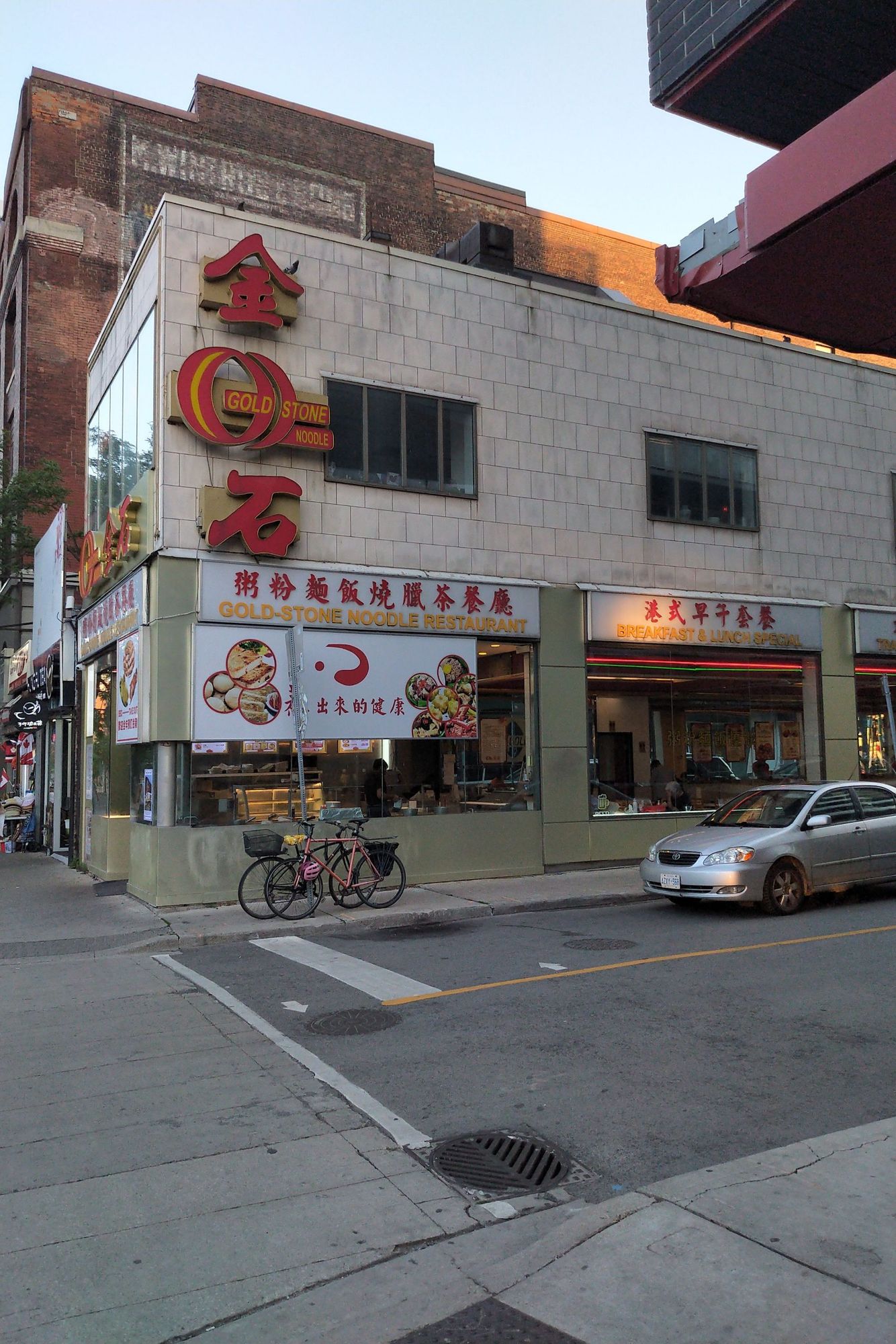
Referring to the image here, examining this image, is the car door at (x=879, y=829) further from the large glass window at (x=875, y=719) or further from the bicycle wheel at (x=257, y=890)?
the bicycle wheel at (x=257, y=890)

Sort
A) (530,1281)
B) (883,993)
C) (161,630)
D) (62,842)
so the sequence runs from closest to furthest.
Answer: (530,1281) → (883,993) → (161,630) → (62,842)

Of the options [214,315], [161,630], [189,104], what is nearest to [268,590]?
[161,630]

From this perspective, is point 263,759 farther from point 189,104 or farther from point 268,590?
point 189,104

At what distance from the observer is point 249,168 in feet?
102

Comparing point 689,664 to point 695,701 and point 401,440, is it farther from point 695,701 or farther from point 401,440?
point 401,440

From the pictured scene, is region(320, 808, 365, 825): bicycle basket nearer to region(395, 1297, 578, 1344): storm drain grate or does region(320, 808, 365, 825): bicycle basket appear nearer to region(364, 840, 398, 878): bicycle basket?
region(364, 840, 398, 878): bicycle basket

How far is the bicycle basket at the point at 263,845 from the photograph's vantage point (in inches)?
484

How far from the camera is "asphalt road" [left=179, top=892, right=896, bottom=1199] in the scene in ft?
18.0

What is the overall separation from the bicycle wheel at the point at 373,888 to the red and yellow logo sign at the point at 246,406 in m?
5.80

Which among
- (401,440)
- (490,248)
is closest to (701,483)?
(490,248)

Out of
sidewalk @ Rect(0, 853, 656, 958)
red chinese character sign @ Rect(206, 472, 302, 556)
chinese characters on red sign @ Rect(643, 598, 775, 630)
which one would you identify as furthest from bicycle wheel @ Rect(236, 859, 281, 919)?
chinese characters on red sign @ Rect(643, 598, 775, 630)

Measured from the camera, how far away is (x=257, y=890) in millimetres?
12969

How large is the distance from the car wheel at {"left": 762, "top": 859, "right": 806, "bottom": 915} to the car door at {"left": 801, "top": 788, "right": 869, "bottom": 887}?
23cm

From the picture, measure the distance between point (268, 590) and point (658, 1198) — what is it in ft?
36.7
